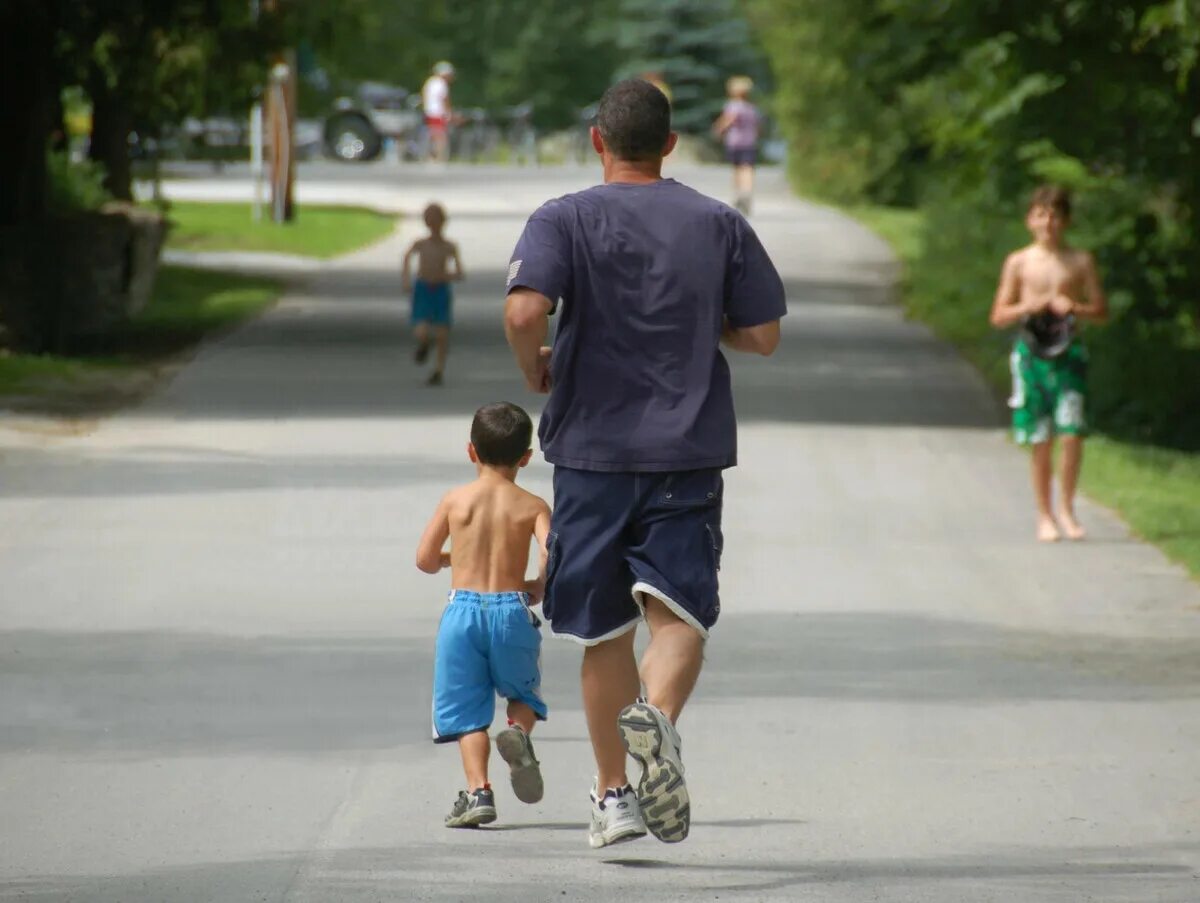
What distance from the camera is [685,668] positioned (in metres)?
6.27

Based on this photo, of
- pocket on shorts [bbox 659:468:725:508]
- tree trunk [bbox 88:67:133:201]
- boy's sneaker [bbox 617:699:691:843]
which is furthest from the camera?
tree trunk [bbox 88:67:133:201]

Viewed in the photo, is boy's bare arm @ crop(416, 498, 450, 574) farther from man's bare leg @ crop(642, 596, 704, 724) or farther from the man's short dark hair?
the man's short dark hair

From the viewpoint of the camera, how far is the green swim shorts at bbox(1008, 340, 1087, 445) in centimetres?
1230

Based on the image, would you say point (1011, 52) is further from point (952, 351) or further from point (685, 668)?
point (685, 668)

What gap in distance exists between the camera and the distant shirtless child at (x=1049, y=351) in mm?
12312

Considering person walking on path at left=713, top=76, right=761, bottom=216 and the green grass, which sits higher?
person walking on path at left=713, top=76, right=761, bottom=216

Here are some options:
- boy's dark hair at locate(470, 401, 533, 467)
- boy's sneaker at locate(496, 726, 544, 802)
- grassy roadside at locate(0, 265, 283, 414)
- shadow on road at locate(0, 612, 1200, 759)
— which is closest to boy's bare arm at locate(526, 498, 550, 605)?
boy's dark hair at locate(470, 401, 533, 467)

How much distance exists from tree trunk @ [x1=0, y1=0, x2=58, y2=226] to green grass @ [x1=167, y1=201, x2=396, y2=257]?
10.7 m

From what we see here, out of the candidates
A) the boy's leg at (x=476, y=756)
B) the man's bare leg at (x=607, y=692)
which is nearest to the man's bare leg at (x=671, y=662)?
the man's bare leg at (x=607, y=692)

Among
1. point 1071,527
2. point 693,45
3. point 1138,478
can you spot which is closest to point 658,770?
point 1071,527

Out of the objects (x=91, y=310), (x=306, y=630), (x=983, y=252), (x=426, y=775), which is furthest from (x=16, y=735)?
(x=983, y=252)

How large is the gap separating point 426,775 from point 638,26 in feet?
214

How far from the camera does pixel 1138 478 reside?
14781mm

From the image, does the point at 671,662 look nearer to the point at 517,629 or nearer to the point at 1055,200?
the point at 517,629
